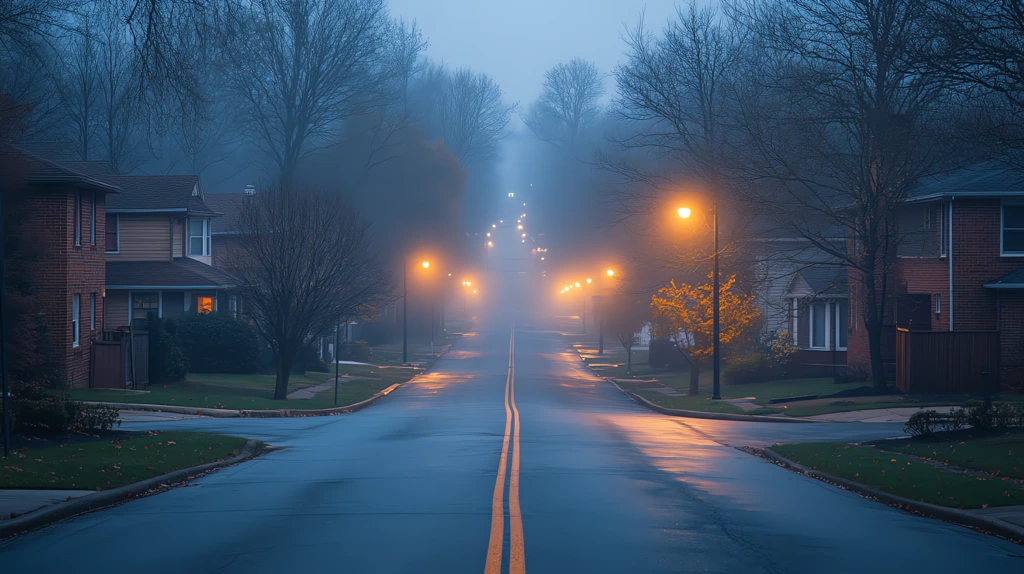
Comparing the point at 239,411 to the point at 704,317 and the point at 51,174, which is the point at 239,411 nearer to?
the point at 51,174

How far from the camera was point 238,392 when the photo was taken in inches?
1340

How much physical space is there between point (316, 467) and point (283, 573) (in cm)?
739

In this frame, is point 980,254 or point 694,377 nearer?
point 980,254

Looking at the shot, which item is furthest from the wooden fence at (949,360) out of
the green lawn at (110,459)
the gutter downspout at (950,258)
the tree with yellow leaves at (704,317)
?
the green lawn at (110,459)

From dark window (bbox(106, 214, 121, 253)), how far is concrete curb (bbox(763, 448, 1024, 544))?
35.4 metres

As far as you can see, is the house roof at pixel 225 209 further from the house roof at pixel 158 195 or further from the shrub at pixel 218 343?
the shrub at pixel 218 343

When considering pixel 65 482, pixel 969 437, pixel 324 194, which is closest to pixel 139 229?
pixel 324 194

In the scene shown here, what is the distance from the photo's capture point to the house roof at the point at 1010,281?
30.2 m

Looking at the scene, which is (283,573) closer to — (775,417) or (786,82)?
(775,417)

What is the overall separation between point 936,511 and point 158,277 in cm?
3577

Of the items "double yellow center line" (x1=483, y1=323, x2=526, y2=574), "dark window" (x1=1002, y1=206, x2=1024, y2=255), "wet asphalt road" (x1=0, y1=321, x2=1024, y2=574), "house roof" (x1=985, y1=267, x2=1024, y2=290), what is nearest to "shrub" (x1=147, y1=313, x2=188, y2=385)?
"wet asphalt road" (x1=0, y1=321, x2=1024, y2=574)

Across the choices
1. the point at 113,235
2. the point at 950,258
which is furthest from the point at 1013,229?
the point at 113,235

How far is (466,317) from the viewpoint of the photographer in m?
122

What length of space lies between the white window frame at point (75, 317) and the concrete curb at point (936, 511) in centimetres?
2472
